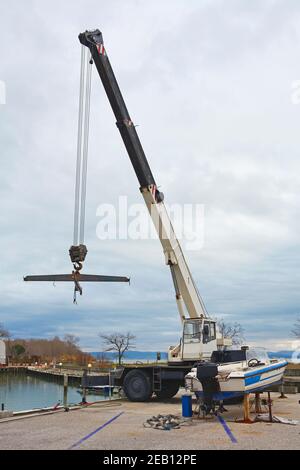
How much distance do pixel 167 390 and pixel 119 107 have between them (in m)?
11.6

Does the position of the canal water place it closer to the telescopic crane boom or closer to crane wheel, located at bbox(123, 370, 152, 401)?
crane wheel, located at bbox(123, 370, 152, 401)

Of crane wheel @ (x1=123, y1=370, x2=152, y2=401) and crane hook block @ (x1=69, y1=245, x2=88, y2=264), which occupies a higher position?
crane hook block @ (x1=69, y1=245, x2=88, y2=264)

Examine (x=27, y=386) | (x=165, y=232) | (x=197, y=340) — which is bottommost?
(x=27, y=386)

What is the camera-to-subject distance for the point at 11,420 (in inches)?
583

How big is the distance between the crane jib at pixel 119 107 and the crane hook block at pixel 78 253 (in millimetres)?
4823

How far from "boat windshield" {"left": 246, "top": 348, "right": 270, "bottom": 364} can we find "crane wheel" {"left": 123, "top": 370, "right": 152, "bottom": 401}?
4.70 meters

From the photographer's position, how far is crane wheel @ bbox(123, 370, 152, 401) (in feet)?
68.2

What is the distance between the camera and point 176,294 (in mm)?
21250

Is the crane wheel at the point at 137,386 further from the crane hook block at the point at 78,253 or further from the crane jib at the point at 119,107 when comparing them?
the crane jib at the point at 119,107

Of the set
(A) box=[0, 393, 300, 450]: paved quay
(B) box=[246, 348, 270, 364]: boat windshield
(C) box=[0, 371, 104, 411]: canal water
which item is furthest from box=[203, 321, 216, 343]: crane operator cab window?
(C) box=[0, 371, 104, 411]: canal water

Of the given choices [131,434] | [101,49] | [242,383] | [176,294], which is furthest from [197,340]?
[101,49]

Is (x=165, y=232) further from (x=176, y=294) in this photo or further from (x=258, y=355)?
(x=258, y=355)

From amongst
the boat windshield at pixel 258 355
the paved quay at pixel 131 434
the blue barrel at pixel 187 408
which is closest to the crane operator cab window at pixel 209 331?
the boat windshield at pixel 258 355
